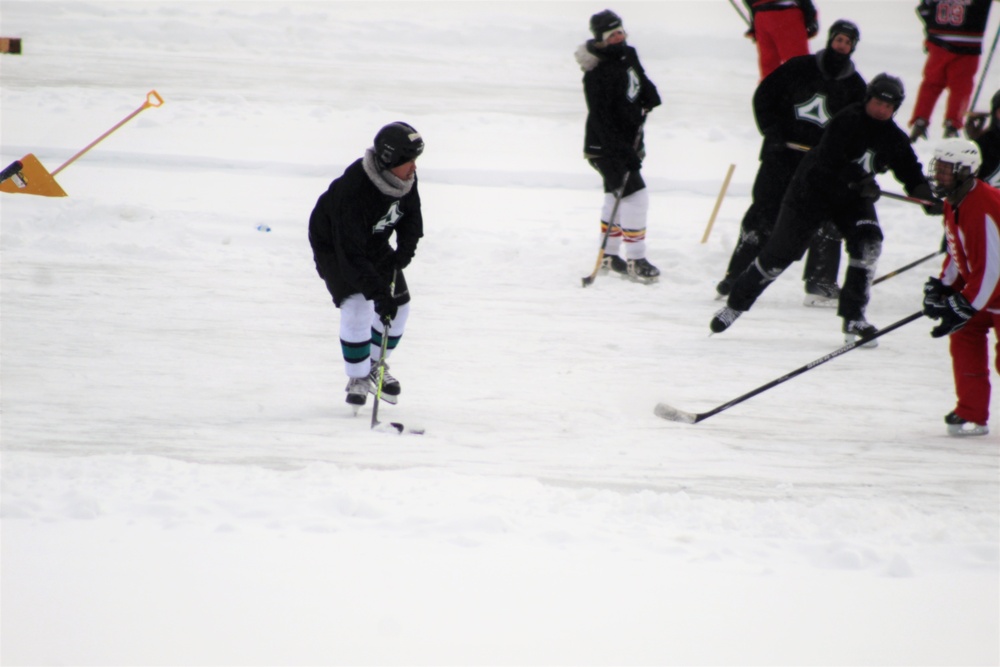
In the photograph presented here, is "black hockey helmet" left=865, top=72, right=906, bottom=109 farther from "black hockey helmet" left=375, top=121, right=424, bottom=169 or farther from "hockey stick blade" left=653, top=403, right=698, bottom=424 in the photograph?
"black hockey helmet" left=375, top=121, right=424, bottom=169

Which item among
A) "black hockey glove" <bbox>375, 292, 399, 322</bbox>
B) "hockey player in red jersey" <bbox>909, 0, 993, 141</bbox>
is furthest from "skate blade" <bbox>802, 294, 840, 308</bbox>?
"black hockey glove" <bbox>375, 292, 399, 322</bbox>

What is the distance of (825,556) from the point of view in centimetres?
338

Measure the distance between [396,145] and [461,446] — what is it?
1.23 metres

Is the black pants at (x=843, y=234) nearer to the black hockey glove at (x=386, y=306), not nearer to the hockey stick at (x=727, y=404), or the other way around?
the hockey stick at (x=727, y=404)

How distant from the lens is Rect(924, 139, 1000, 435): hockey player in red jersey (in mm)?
4383

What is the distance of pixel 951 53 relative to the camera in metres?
8.62

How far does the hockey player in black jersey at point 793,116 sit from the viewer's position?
6277mm

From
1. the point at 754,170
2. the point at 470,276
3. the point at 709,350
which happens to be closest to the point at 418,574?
the point at 709,350

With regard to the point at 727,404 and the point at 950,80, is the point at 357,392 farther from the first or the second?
the point at 950,80

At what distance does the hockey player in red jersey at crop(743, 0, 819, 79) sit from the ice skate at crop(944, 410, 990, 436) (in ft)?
11.3

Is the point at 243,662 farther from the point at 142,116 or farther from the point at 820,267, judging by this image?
the point at 142,116

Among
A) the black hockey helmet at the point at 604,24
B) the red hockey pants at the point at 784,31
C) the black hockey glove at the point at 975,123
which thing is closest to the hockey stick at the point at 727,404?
the black hockey glove at the point at 975,123

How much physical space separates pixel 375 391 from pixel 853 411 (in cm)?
222

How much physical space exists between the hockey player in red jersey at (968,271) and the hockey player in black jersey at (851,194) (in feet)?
2.84
